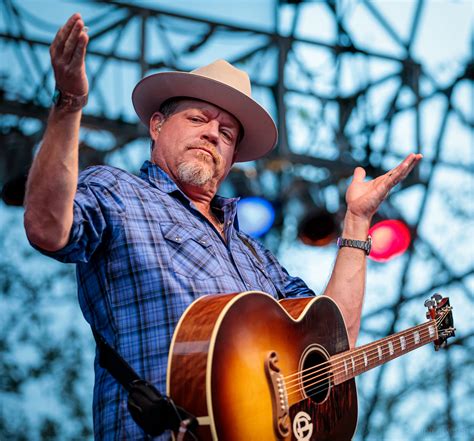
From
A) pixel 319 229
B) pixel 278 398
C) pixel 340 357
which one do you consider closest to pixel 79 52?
pixel 278 398

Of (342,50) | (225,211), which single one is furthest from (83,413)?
(225,211)

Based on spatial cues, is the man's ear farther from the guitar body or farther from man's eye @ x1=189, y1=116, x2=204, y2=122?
the guitar body

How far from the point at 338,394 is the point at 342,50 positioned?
223 inches

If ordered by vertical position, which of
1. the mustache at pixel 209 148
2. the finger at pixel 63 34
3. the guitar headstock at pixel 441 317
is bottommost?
the guitar headstock at pixel 441 317

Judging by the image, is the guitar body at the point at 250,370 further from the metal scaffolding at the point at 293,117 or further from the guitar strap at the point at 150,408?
the metal scaffolding at the point at 293,117

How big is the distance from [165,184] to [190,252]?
1.01ft

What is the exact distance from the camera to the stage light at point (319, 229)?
8.05 metres

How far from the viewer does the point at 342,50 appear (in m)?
7.91

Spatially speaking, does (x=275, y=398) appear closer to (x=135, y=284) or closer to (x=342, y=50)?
(x=135, y=284)

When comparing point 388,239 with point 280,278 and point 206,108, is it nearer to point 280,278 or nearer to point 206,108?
point 280,278

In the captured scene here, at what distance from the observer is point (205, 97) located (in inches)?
122

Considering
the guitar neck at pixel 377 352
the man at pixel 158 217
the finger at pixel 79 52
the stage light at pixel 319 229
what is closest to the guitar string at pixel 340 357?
the guitar neck at pixel 377 352

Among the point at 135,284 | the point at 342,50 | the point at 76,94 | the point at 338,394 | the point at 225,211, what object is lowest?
the point at 338,394

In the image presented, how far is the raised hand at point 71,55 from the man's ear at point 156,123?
3.45 feet
